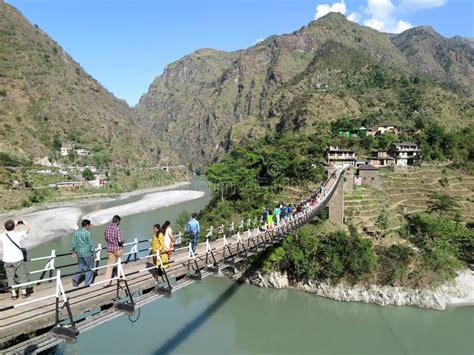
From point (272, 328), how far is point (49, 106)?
9455 centimetres

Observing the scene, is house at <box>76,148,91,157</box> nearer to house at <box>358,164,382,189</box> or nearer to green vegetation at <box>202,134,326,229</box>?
green vegetation at <box>202,134,326,229</box>

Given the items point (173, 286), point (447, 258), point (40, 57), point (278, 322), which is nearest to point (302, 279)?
point (278, 322)

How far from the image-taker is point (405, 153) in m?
46.7

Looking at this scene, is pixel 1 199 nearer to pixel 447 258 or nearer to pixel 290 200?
pixel 290 200

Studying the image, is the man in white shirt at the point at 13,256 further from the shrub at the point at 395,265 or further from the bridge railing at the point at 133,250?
the shrub at the point at 395,265

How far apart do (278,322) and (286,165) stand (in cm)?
2092

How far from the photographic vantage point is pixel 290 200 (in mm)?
32250

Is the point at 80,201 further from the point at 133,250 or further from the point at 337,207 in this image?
the point at 133,250

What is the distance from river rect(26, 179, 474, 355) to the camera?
56.3ft

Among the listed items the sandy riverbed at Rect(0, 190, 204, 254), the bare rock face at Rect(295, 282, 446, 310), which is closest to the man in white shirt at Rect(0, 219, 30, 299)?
the bare rock face at Rect(295, 282, 446, 310)

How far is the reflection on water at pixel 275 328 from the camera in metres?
17.2

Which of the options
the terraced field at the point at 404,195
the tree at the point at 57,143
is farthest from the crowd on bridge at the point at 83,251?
the tree at the point at 57,143

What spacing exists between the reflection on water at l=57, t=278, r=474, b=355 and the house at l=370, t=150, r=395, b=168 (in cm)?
2491

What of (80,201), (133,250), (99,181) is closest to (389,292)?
(133,250)
